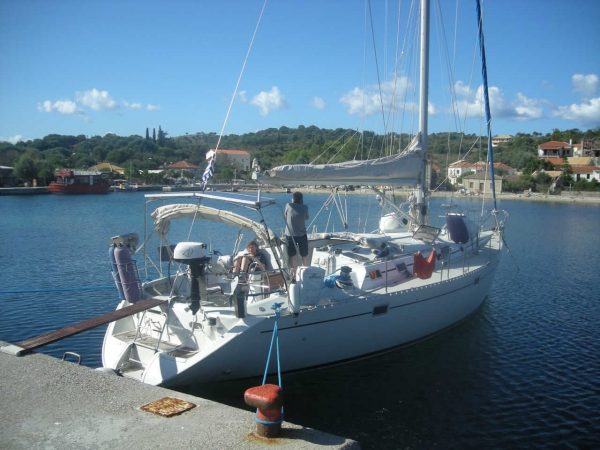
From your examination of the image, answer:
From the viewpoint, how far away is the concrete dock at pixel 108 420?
586cm

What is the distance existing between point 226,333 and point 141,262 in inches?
598

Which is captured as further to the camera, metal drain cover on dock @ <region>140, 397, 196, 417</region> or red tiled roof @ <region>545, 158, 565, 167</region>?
red tiled roof @ <region>545, 158, 565, 167</region>

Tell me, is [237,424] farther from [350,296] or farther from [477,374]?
[477,374]

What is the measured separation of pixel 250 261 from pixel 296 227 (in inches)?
56.9

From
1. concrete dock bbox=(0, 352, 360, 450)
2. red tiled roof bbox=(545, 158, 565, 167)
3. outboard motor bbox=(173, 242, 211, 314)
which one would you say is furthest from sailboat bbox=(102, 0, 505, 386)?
red tiled roof bbox=(545, 158, 565, 167)

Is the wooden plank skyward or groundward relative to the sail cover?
groundward

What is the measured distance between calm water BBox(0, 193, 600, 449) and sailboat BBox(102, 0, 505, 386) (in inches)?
23.7

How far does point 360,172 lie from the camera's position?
12.9 m

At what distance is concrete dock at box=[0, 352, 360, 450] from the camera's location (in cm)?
586

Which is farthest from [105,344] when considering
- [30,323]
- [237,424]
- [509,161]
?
[509,161]

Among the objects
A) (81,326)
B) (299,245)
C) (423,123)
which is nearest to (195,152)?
(423,123)

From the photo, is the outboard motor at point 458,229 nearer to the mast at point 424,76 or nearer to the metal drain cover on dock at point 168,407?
the mast at point 424,76

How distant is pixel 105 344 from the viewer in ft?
32.1

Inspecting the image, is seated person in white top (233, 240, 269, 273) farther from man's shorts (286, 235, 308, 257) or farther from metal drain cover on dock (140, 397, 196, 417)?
metal drain cover on dock (140, 397, 196, 417)
